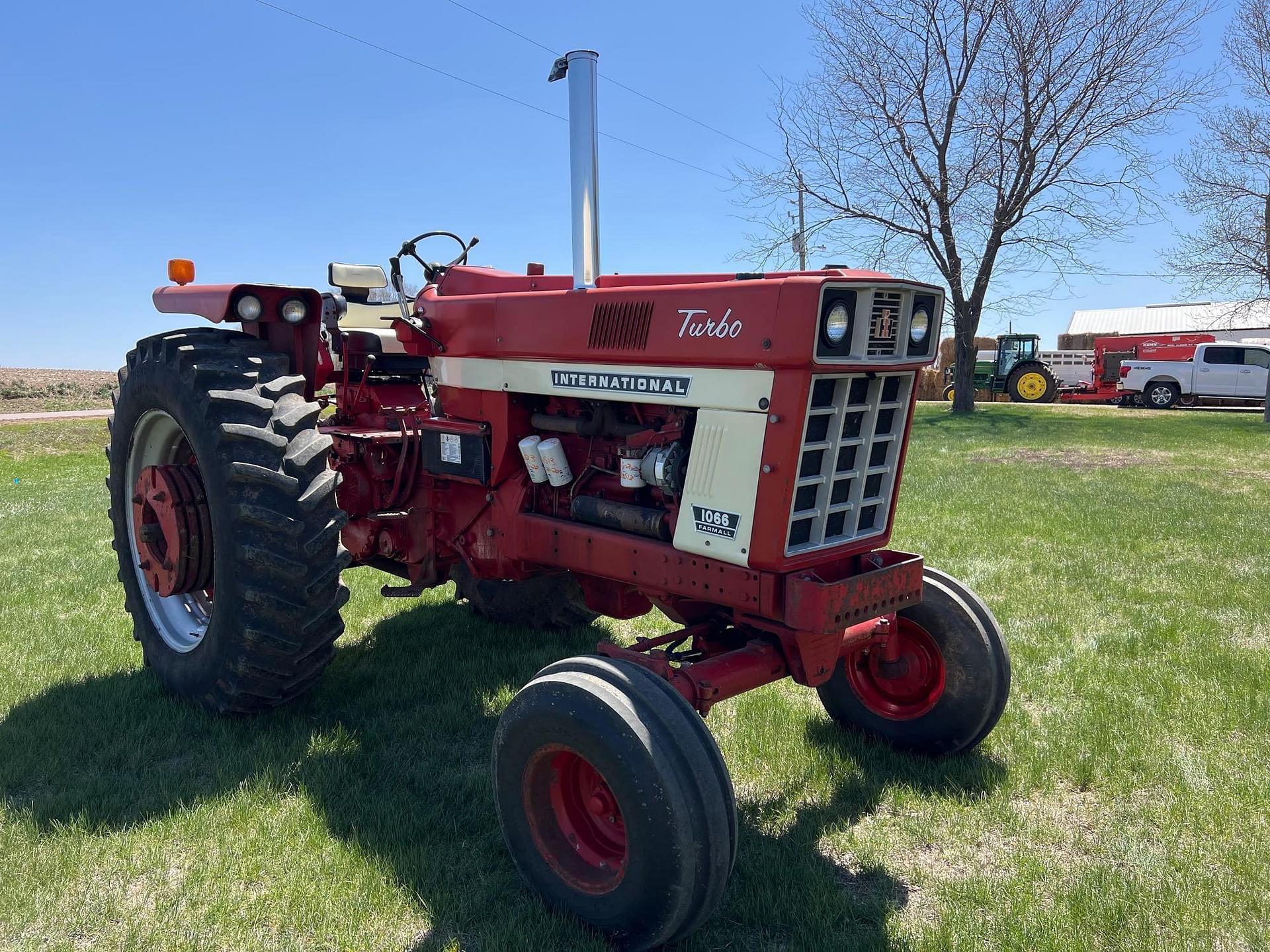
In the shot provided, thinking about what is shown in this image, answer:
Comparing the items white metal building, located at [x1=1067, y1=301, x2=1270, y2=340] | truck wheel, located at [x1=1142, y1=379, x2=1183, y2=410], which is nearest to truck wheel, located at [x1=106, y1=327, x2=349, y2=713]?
truck wheel, located at [x1=1142, y1=379, x2=1183, y2=410]

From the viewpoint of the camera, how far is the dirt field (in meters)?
22.9

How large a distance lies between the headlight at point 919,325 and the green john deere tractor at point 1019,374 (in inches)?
1028

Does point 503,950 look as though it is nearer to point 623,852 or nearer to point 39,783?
point 623,852

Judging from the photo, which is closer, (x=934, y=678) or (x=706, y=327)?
(x=706, y=327)

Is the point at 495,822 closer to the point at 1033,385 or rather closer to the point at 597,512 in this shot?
the point at 597,512

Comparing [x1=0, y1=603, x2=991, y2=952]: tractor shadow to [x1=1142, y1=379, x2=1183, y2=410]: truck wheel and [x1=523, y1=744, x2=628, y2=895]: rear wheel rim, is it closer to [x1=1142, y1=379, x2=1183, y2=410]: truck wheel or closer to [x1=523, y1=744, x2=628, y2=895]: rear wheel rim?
[x1=523, y1=744, x2=628, y2=895]: rear wheel rim

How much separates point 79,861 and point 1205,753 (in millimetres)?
4146

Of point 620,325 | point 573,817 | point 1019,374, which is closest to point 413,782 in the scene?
point 573,817

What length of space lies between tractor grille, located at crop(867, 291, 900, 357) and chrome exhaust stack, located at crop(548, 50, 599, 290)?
1.08 m

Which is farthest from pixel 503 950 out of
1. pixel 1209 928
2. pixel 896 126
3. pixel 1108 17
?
pixel 1108 17

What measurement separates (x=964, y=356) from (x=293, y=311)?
70.4 ft

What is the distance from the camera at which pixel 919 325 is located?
3016 millimetres

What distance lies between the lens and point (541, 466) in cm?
358

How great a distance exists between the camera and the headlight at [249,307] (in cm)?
Answer: 418
